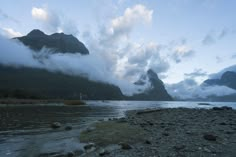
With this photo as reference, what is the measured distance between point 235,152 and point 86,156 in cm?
911

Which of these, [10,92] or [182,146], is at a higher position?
[10,92]

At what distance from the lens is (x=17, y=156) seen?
15.3 meters

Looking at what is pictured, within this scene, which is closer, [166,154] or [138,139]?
[166,154]

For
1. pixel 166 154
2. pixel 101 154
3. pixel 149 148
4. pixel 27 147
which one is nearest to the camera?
pixel 166 154

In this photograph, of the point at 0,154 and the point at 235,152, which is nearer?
the point at 235,152

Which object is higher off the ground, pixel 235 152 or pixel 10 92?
pixel 10 92

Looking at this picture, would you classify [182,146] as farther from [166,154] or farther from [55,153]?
[55,153]

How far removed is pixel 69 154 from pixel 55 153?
1.50m

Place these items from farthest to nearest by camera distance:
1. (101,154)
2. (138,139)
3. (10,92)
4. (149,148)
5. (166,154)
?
(10,92) < (138,139) < (149,148) < (101,154) < (166,154)

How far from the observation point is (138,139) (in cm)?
1980

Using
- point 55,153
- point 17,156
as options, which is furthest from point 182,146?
point 17,156

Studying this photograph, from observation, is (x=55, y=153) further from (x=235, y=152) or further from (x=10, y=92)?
(x=10, y=92)

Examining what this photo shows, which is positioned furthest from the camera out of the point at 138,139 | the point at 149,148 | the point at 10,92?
the point at 10,92

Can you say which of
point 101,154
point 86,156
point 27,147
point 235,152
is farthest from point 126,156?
point 27,147
